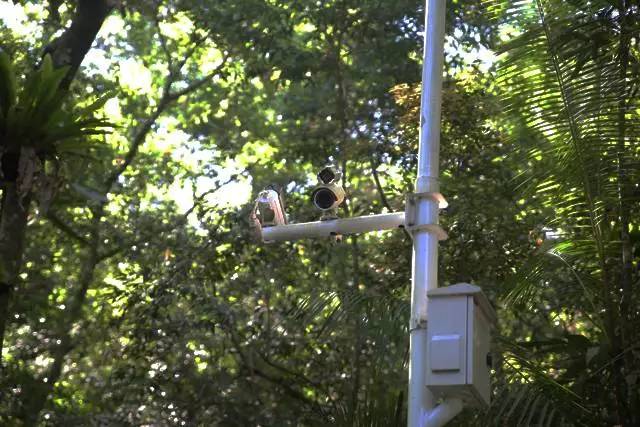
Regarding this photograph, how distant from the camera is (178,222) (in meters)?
15.7

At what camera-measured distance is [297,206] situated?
1388cm

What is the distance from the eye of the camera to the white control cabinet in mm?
5840

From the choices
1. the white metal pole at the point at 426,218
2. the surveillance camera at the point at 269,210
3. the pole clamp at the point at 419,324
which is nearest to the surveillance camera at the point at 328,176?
the surveillance camera at the point at 269,210

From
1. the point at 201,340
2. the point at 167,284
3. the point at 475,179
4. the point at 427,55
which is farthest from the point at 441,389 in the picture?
the point at 201,340

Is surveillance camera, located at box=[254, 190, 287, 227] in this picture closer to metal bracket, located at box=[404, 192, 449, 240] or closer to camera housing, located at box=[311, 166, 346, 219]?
camera housing, located at box=[311, 166, 346, 219]

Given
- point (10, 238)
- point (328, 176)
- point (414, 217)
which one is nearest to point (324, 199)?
point (328, 176)

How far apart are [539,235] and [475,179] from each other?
1592 mm

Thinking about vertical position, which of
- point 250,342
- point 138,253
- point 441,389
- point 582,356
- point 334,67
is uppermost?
point 334,67

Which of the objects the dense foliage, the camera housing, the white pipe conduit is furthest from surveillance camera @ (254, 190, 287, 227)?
the white pipe conduit

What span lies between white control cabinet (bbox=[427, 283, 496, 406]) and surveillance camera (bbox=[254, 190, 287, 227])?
164cm

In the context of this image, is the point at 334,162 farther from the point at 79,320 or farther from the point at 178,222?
the point at 79,320

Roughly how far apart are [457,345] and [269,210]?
6.57ft

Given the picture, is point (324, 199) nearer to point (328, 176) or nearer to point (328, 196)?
point (328, 196)

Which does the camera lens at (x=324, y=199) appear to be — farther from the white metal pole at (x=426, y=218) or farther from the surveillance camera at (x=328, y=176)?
the white metal pole at (x=426, y=218)
